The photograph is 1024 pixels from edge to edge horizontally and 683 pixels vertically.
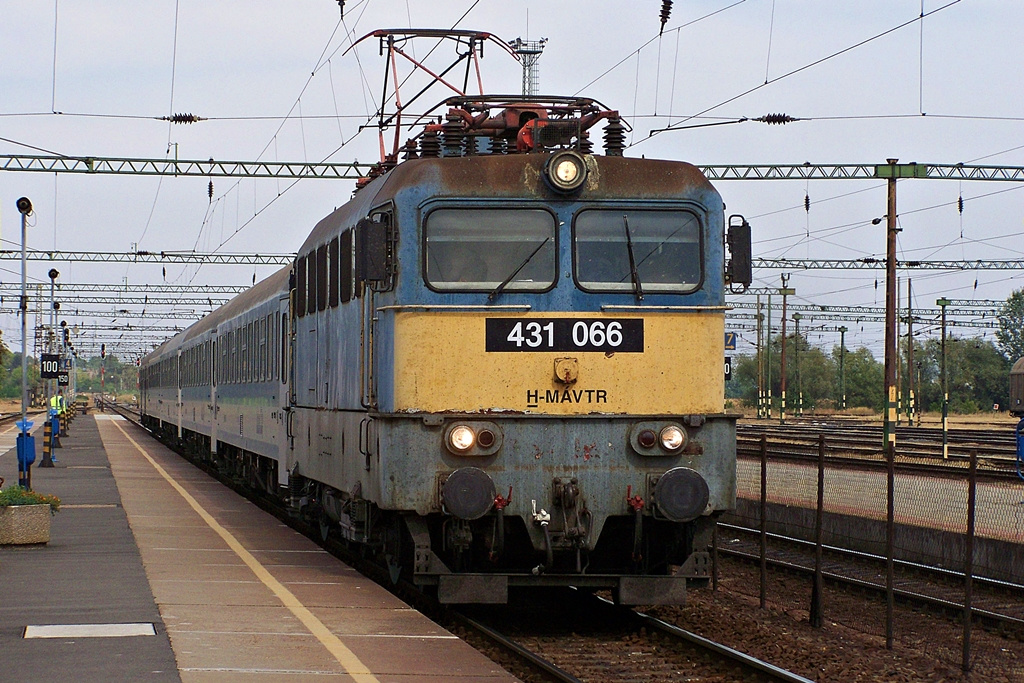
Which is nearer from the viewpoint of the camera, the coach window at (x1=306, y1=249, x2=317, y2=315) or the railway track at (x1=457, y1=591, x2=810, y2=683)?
the railway track at (x1=457, y1=591, x2=810, y2=683)

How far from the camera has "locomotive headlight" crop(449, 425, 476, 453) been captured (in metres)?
9.87

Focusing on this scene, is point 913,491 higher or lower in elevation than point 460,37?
lower

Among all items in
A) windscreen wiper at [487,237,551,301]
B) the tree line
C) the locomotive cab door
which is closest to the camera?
windscreen wiper at [487,237,551,301]

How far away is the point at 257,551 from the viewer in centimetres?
1425

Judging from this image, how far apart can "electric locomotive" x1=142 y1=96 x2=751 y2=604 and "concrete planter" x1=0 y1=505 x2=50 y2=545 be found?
475cm

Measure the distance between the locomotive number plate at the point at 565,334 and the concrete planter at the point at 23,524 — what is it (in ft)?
20.6

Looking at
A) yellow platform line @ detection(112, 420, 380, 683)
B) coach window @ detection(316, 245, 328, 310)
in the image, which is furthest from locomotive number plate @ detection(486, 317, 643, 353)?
coach window @ detection(316, 245, 328, 310)

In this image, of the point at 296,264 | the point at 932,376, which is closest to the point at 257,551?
the point at 296,264

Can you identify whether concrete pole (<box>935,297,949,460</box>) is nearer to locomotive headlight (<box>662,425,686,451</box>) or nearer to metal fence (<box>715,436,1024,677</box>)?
metal fence (<box>715,436,1024,677</box>)

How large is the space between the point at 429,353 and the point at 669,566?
98.7 inches

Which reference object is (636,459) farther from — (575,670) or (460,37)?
(460,37)

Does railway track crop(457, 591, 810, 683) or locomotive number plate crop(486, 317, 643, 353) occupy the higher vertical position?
locomotive number plate crop(486, 317, 643, 353)

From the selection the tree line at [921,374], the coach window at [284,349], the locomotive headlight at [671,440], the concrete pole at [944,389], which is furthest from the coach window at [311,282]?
the tree line at [921,374]

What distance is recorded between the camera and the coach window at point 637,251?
1032cm
